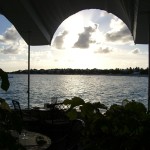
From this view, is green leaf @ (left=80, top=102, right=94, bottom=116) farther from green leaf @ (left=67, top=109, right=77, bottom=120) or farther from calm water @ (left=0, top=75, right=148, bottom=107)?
calm water @ (left=0, top=75, right=148, bottom=107)

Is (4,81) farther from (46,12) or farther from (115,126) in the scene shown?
(46,12)

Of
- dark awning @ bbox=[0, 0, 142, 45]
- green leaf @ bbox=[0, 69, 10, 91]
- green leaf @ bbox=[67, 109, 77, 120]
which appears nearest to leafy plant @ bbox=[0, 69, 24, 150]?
green leaf @ bbox=[0, 69, 10, 91]

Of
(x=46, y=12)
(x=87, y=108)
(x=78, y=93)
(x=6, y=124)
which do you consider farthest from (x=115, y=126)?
(x=78, y=93)

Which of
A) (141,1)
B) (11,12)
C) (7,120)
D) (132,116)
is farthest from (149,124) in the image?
(11,12)

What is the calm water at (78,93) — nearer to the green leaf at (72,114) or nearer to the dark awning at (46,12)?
the green leaf at (72,114)

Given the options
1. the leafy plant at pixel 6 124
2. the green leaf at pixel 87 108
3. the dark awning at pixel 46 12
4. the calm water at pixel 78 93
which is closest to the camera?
the leafy plant at pixel 6 124

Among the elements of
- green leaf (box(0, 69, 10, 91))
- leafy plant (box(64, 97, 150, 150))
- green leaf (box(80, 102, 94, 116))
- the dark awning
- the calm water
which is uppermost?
the dark awning

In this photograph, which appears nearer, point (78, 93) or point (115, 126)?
point (115, 126)

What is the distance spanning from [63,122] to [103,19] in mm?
12770

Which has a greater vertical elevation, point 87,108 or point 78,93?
point 87,108

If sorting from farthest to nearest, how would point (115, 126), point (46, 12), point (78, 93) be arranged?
point (78, 93) < point (46, 12) < point (115, 126)

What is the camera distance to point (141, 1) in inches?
219

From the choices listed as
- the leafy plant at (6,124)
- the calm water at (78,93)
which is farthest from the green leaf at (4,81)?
the calm water at (78,93)

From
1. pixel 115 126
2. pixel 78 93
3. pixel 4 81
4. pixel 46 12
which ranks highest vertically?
pixel 46 12
